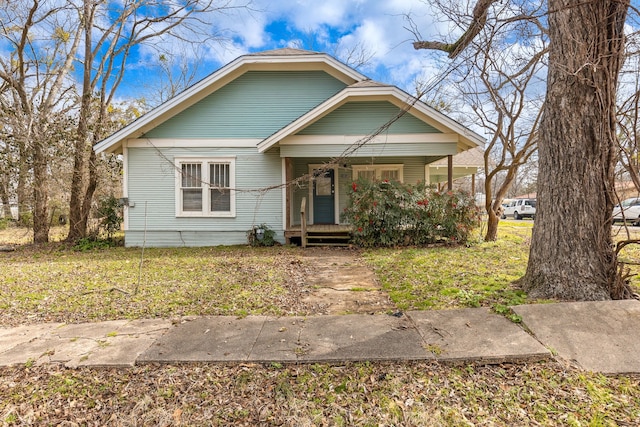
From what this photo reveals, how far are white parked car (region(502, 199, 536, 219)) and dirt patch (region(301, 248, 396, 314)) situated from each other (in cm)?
2888

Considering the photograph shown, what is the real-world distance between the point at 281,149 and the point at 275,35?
26.1 feet

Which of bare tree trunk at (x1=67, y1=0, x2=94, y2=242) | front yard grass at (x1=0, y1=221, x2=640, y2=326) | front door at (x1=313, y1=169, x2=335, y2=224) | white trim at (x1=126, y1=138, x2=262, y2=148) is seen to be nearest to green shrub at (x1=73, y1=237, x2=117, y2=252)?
bare tree trunk at (x1=67, y1=0, x2=94, y2=242)

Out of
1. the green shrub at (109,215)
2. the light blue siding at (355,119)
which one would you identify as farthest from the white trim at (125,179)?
the light blue siding at (355,119)

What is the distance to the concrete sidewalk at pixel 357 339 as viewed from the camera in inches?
119

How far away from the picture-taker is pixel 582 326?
11.3 feet

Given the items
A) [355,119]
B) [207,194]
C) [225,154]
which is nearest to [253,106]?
[225,154]

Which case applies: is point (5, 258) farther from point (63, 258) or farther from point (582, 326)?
point (582, 326)

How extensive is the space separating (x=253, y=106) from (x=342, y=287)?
7.38 meters

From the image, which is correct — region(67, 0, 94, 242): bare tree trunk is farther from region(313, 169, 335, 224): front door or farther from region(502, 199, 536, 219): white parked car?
region(502, 199, 536, 219): white parked car

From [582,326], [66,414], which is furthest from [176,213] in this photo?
[582,326]

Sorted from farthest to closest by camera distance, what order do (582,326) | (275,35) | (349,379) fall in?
(275,35) → (582,326) → (349,379)

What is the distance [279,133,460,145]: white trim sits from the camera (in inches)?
388

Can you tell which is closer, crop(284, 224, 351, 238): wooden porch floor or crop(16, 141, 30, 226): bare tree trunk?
crop(284, 224, 351, 238): wooden porch floor

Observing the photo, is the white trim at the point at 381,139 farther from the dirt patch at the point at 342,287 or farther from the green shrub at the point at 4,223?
the green shrub at the point at 4,223
